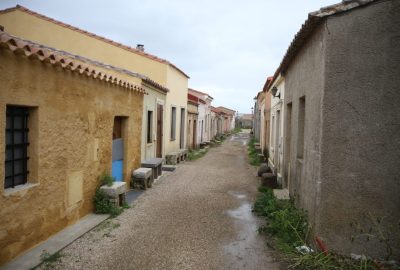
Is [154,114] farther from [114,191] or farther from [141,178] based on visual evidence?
[114,191]

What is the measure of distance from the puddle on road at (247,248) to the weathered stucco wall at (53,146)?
2.98 meters

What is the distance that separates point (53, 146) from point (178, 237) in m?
2.64

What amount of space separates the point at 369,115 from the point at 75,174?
16.7 ft

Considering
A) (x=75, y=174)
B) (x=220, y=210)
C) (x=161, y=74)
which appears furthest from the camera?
(x=161, y=74)

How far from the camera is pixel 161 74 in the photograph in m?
15.2

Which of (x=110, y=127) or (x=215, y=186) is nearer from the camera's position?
(x=110, y=127)

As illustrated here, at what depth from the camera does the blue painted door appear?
8.96m

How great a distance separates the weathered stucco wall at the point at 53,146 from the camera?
4.65 metres

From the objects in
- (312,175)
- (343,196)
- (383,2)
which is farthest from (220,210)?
(383,2)

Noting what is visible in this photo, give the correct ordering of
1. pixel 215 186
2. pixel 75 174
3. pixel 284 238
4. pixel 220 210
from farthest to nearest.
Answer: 1. pixel 215 186
2. pixel 220 210
3. pixel 75 174
4. pixel 284 238

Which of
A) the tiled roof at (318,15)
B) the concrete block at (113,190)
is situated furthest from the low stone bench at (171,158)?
the tiled roof at (318,15)

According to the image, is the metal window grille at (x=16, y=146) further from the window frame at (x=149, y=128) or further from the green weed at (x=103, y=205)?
the window frame at (x=149, y=128)

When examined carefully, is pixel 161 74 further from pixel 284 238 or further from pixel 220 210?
pixel 284 238

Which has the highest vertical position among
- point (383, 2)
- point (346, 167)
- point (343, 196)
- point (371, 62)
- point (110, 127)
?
point (383, 2)
